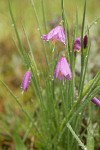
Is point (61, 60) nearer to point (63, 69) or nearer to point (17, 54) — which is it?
point (63, 69)

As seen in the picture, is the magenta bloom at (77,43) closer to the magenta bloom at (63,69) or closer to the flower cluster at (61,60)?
the flower cluster at (61,60)

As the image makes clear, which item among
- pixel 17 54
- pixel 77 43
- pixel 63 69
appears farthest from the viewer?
pixel 17 54

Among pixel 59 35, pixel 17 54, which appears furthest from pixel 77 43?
pixel 17 54

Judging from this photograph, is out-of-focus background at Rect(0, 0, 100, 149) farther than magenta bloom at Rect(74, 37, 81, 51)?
Yes

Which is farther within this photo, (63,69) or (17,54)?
(17,54)

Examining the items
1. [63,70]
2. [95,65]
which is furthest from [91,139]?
[95,65]

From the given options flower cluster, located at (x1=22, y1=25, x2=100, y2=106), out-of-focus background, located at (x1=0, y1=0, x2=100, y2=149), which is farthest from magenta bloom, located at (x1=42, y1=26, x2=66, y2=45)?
out-of-focus background, located at (x1=0, y1=0, x2=100, y2=149)

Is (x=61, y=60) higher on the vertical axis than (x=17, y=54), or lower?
lower

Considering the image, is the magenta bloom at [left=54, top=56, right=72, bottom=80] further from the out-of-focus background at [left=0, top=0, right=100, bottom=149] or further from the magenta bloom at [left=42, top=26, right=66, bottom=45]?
the out-of-focus background at [left=0, top=0, right=100, bottom=149]

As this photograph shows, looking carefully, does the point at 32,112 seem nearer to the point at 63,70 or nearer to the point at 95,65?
the point at 95,65

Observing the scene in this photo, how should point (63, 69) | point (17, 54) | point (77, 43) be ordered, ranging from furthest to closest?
point (17, 54) < point (77, 43) < point (63, 69)

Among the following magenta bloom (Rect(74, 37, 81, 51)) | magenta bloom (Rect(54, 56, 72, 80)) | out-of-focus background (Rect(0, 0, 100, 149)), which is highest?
out-of-focus background (Rect(0, 0, 100, 149))
